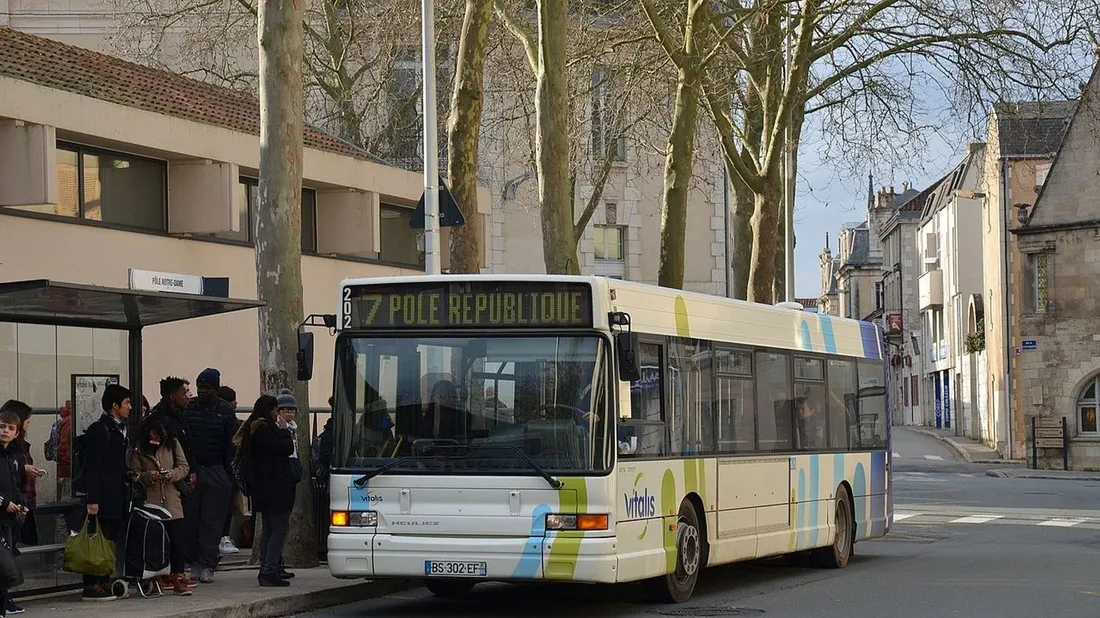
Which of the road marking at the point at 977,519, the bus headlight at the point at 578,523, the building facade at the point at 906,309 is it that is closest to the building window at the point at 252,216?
the road marking at the point at 977,519

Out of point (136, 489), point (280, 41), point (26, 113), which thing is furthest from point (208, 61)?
point (136, 489)

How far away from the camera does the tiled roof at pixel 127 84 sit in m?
23.9

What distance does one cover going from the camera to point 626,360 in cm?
1342

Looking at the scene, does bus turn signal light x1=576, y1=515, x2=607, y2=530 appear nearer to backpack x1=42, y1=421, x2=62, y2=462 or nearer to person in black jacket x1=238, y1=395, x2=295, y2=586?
person in black jacket x1=238, y1=395, x2=295, y2=586

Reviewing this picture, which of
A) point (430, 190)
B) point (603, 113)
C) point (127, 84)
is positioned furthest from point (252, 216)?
point (430, 190)

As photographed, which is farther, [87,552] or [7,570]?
[87,552]

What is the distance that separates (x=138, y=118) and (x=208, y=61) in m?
17.7

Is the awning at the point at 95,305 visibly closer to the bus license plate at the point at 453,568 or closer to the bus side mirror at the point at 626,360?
the bus license plate at the point at 453,568

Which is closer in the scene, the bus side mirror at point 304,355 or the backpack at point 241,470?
the bus side mirror at point 304,355

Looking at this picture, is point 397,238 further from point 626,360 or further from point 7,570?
point 7,570

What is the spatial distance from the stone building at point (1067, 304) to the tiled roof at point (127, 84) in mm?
29473

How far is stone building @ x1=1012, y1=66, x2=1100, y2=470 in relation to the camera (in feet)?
175

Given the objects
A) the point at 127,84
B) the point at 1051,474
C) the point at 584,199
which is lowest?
the point at 1051,474

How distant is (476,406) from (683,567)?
267cm
